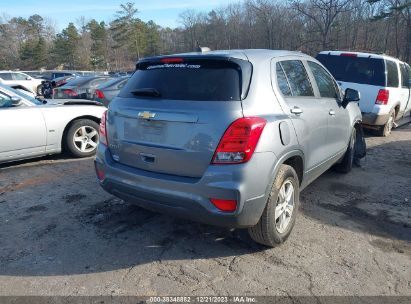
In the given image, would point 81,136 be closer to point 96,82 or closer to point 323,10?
point 96,82

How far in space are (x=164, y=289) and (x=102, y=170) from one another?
1314mm

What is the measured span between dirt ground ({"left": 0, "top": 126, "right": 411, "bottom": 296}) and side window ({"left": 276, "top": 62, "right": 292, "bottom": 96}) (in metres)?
1.42

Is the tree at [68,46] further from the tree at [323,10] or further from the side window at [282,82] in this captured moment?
the side window at [282,82]

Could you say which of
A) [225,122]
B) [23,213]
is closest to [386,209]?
[225,122]

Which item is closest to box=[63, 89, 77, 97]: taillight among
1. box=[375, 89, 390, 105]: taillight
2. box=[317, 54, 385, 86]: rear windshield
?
box=[317, 54, 385, 86]: rear windshield

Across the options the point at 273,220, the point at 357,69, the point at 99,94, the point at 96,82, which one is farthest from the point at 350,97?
the point at 96,82

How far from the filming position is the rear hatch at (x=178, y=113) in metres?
2.79

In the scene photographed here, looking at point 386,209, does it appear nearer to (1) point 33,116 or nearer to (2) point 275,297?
(2) point 275,297

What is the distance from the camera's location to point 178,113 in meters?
2.90

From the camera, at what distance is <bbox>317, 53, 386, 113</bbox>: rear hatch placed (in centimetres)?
782

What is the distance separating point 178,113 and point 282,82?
1119 millimetres

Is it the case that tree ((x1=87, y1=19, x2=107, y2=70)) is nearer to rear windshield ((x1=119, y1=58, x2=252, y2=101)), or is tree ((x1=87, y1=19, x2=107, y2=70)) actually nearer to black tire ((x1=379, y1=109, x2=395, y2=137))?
black tire ((x1=379, y1=109, x2=395, y2=137))

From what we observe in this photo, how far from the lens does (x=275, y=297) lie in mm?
2660

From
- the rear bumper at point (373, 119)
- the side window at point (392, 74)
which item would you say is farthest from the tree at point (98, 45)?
the rear bumper at point (373, 119)
